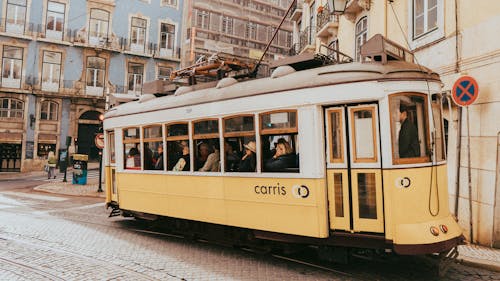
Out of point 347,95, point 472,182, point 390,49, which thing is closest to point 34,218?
point 347,95

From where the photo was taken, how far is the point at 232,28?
38438 millimetres

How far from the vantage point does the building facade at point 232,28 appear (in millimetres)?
34969

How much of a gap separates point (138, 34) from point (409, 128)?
29403 millimetres

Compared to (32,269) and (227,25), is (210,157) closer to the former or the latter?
(32,269)

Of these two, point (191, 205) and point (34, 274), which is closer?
point (34, 274)

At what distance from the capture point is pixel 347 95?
532cm

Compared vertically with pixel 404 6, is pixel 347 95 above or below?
below

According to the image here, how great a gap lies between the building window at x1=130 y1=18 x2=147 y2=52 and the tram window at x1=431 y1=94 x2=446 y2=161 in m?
28.8

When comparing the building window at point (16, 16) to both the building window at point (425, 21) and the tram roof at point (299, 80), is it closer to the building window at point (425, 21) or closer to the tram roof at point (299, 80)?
the tram roof at point (299, 80)

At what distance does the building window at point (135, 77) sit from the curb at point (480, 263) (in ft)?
93.0

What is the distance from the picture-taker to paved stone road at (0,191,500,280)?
543cm

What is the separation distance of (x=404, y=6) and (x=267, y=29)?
32.3 m

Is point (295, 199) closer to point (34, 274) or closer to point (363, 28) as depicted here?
point (34, 274)

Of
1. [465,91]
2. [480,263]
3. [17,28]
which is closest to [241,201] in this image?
[480,263]
